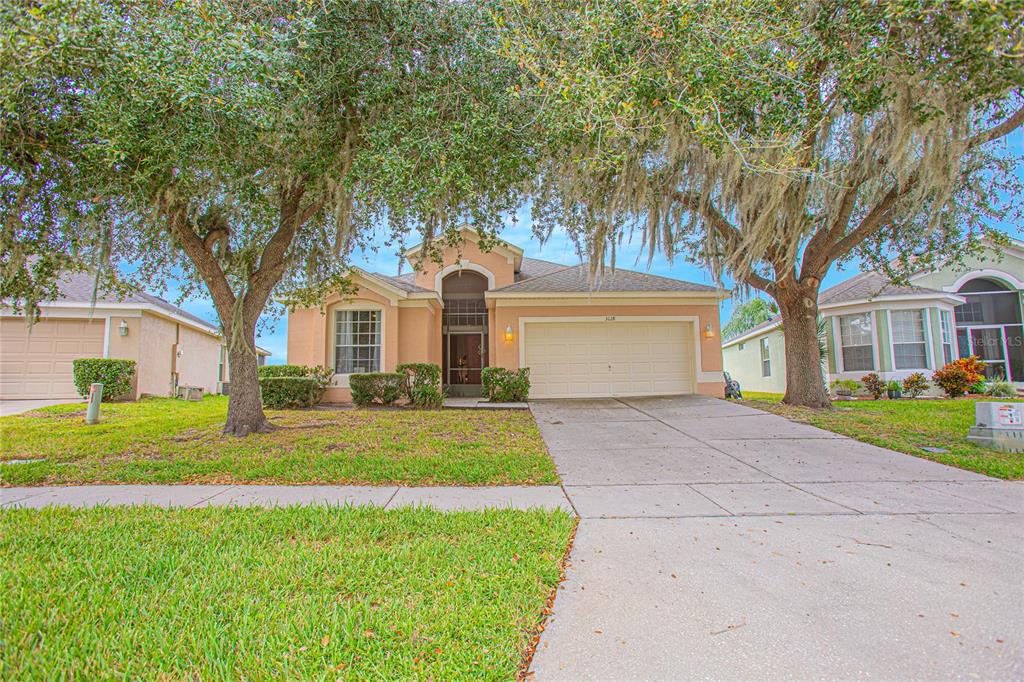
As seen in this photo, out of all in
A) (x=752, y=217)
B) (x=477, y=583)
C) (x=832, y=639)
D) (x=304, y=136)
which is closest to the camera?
(x=832, y=639)

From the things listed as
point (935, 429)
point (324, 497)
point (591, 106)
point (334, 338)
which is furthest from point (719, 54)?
point (334, 338)

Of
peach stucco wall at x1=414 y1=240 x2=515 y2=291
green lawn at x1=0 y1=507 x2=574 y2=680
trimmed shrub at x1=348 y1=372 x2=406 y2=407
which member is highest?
peach stucco wall at x1=414 y1=240 x2=515 y2=291

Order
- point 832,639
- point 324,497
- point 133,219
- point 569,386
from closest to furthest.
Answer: point 832,639 → point 324,497 → point 133,219 → point 569,386

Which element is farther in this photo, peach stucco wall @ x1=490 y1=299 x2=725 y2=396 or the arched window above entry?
the arched window above entry

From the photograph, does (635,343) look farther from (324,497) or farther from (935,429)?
(324,497)

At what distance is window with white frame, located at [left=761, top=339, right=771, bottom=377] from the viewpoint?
20.2 m

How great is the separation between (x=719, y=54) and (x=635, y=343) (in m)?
8.98

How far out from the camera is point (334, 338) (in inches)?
517

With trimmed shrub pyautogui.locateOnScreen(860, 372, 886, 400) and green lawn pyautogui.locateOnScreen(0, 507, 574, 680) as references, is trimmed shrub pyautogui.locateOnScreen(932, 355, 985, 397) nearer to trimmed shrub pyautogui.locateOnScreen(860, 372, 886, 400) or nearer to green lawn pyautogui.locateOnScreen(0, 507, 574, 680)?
trimmed shrub pyautogui.locateOnScreen(860, 372, 886, 400)

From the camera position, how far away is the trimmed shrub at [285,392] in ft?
37.4

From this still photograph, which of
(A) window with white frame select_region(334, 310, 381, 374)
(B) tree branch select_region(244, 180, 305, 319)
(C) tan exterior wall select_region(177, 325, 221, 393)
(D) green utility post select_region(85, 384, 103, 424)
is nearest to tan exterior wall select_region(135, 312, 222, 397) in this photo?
(C) tan exterior wall select_region(177, 325, 221, 393)

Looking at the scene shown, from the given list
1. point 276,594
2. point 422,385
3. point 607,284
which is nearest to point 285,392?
point 422,385

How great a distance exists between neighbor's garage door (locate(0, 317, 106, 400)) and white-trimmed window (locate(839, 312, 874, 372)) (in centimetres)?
2170

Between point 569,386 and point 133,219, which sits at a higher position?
point 133,219
